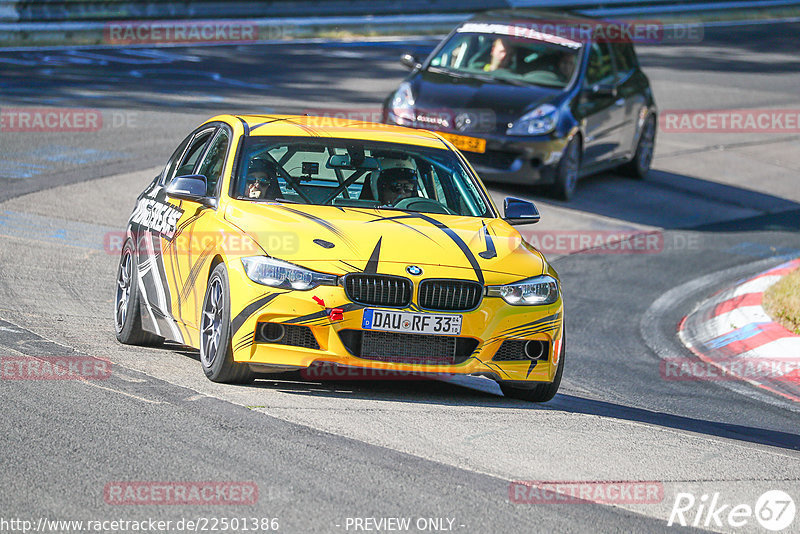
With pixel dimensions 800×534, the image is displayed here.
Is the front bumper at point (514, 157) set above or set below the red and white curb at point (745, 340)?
above

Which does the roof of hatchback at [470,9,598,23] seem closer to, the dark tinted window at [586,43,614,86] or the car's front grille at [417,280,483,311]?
the dark tinted window at [586,43,614,86]

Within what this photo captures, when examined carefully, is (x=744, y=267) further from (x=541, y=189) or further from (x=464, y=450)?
(x=464, y=450)

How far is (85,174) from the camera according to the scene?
14.1m

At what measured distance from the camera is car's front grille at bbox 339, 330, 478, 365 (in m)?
6.89

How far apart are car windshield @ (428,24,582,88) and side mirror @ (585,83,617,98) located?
313mm

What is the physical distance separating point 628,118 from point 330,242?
34.8 ft

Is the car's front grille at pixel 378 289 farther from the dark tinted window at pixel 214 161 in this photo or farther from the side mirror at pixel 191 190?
the dark tinted window at pixel 214 161

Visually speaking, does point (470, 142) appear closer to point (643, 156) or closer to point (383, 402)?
point (643, 156)

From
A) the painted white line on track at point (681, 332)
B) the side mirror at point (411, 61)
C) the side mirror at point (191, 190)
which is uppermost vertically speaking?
the side mirror at point (191, 190)

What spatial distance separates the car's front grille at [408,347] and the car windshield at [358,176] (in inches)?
48.7

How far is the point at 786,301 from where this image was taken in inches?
431

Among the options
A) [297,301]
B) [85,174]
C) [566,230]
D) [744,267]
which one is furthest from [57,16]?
[297,301]

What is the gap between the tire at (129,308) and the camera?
8.27m

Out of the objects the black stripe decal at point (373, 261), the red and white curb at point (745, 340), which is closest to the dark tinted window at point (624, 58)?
the red and white curb at point (745, 340)
